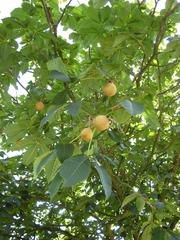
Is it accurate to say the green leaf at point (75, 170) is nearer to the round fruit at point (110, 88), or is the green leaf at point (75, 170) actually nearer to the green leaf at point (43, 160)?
the green leaf at point (43, 160)

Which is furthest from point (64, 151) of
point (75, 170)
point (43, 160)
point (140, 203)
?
point (140, 203)

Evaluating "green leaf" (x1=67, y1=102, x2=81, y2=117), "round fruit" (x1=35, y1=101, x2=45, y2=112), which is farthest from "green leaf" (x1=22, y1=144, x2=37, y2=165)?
"green leaf" (x1=67, y1=102, x2=81, y2=117)

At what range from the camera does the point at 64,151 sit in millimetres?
1247

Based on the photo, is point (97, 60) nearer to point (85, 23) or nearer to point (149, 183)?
point (85, 23)

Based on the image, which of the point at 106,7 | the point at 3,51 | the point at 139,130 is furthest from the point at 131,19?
the point at 139,130

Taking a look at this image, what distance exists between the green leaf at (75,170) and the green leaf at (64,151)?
104mm

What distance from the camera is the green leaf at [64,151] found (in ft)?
4.01

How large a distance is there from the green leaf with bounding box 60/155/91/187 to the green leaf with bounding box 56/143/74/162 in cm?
10

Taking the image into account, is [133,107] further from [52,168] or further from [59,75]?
[52,168]

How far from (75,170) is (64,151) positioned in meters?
0.19

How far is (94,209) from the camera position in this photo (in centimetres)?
257

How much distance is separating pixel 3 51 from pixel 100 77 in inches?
22.5

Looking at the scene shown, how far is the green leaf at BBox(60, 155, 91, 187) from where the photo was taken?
1.03 m

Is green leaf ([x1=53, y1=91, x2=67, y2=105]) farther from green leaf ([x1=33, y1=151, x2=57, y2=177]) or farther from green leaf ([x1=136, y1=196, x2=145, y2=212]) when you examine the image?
green leaf ([x1=136, y1=196, x2=145, y2=212])
